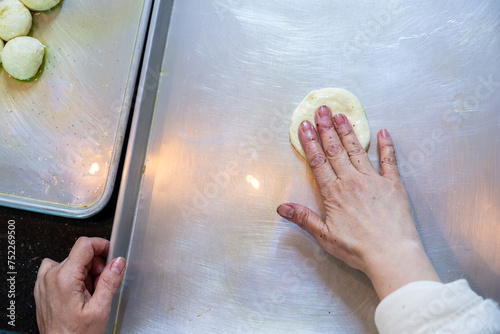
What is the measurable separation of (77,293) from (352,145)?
0.91m

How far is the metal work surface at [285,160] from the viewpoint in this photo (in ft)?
3.47

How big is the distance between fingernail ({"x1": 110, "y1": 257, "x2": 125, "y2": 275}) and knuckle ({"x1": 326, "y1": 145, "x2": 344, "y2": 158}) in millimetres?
701

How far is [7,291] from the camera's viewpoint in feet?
3.82

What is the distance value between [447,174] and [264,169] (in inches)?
22.7

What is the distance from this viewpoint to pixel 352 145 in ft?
3.38

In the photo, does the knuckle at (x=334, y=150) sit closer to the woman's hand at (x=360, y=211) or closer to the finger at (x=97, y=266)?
the woman's hand at (x=360, y=211)

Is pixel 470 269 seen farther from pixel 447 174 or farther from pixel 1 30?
pixel 1 30

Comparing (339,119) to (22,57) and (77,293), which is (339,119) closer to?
(77,293)

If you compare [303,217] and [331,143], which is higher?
[331,143]

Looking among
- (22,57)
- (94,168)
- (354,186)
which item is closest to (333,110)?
(354,186)

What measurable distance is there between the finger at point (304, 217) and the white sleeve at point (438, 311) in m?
0.26

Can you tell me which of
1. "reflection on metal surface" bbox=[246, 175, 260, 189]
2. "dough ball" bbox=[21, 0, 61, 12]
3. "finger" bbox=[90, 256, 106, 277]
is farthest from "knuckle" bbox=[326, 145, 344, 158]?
"dough ball" bbox=[21, 0, 61, 12]

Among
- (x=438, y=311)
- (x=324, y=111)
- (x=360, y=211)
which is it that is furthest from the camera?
(x=324, y=111)

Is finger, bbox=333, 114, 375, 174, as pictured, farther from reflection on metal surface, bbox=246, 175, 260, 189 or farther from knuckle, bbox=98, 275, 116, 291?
knuckle, bbox=98, 275, 116, 291
